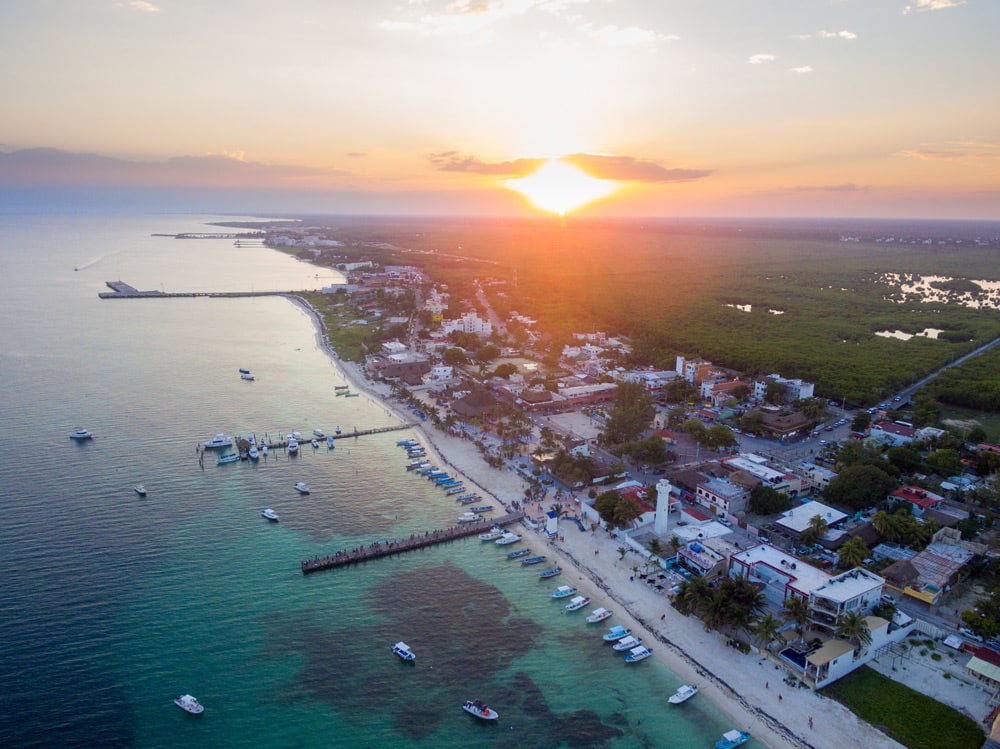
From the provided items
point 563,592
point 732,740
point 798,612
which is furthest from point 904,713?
point 563,592

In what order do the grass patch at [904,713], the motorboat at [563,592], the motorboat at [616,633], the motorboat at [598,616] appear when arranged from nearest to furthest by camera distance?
the grass patch at [904,713]
the motorboat at [616,633]
the motorboat at [598,616]
the motorboat at [563,592]

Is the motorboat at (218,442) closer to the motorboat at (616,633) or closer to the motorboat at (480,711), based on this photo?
the motorboat at (480,711)

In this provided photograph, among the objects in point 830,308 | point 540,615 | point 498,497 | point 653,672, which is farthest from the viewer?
point 830,308

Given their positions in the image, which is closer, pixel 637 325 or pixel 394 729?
pixel 394 729

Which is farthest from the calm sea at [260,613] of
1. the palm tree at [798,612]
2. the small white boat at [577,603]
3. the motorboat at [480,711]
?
the palm tree at [798,612]

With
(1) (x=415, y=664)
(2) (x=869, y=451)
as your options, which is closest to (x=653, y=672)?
(1) (x=415, y=664)

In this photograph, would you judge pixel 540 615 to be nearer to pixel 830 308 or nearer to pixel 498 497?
pixel 498 497

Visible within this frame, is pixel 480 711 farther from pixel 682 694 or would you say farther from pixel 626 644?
pixel 682 694

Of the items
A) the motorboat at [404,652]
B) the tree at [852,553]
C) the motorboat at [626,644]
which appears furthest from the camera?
the tree at [852,553]
